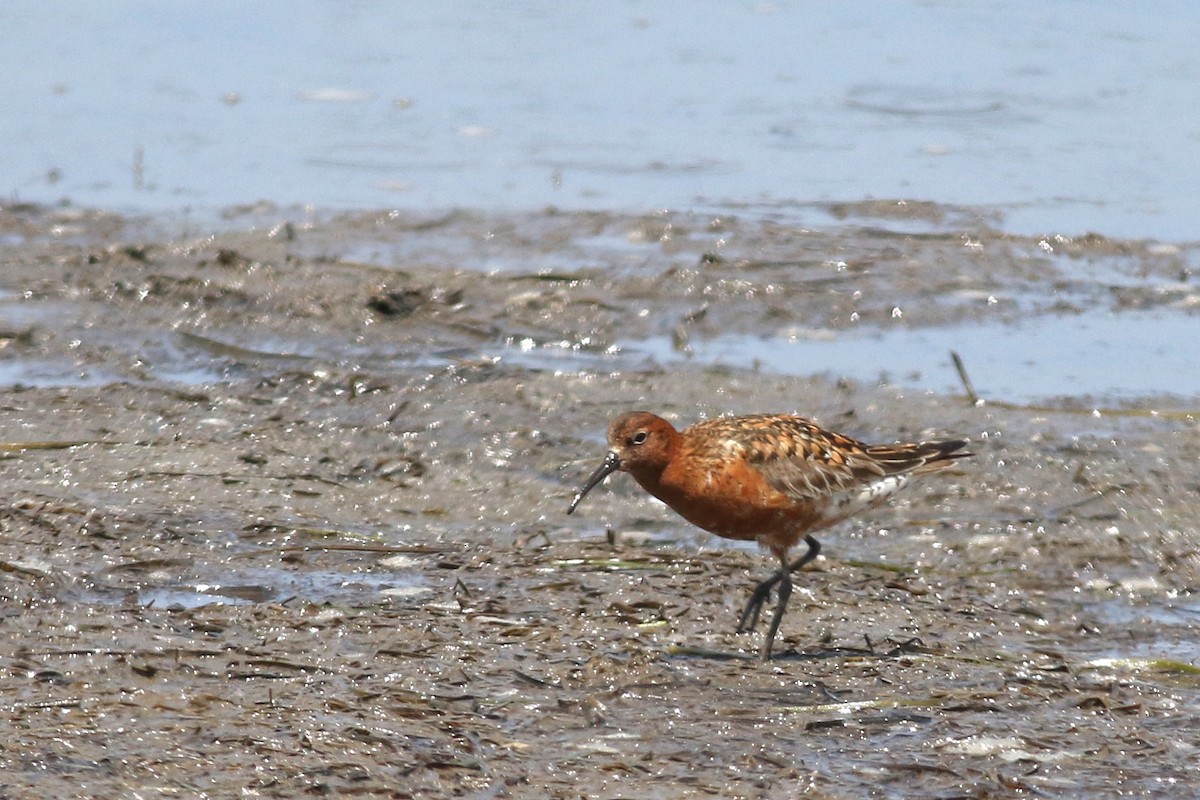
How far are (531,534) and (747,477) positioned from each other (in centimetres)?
135

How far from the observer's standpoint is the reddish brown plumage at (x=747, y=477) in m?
6.77

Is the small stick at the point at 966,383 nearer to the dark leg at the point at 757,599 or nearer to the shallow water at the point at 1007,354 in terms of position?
the shallow water at the point at 1007,354

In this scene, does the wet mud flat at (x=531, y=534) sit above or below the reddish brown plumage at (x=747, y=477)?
below

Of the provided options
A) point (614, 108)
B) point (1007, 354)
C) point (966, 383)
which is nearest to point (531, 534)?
point (966, 383)

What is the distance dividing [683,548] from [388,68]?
10.4 meters

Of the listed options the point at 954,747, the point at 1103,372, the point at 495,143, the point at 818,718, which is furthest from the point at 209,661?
the point at 495,143

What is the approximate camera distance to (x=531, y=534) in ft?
25.6

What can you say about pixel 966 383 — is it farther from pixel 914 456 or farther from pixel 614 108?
pixel 614 108

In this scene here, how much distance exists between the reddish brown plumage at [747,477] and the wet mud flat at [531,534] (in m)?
0.35

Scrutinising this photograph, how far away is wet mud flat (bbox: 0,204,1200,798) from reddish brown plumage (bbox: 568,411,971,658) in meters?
0.35

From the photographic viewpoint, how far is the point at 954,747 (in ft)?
18.7

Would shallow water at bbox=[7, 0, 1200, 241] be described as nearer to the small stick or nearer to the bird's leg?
the small stick

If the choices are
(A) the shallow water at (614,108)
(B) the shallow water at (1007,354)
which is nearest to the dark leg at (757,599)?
(B) the shallow water at (1007,354)

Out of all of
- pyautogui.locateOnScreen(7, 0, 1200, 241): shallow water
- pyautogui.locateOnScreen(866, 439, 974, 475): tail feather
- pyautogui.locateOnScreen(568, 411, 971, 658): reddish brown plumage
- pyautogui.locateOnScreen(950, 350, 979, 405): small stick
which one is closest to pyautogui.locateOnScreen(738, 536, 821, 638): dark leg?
pyautogui.locateOnScreen(568, 411, 971, 658): reddish brown plumage
